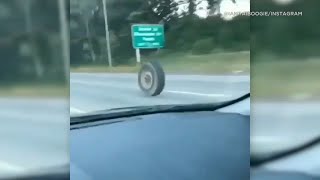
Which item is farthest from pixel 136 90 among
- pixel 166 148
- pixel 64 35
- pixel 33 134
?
pixel 33 134

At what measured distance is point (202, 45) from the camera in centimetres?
272

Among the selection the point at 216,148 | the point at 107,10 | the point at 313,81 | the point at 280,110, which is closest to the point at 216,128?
the point at 216,148

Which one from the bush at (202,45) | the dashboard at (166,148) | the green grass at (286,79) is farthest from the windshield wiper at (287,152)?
the bush at (202,45)

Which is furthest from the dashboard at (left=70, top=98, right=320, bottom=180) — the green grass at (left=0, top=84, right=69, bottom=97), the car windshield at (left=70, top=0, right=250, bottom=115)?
the green grass at (left=0, top=84, right=69, bottom=97)

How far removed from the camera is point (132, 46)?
2.63 m

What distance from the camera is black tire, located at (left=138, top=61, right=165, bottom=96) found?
266 cm

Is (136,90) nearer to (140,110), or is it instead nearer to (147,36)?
(140,110)

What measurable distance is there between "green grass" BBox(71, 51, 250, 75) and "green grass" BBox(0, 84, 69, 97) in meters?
0.37

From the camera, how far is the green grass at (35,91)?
8.42 feet

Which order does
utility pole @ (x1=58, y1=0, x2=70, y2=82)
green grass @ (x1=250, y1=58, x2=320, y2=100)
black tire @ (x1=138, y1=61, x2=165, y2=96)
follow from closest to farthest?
utility pole @ (x1=58, y1=0, x2=70, y2=82)
black tire @ (x1=138, y1=61, x2=165, y2=96)
green grass @ (x1=250, y1=58, x2=320, y2=100)

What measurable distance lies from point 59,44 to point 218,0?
0.93 metres

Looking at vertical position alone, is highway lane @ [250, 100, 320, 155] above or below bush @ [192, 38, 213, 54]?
below

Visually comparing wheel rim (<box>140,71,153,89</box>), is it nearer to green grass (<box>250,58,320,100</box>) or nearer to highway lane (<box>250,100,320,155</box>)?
green grass (<box>250,58,320,100</box>)

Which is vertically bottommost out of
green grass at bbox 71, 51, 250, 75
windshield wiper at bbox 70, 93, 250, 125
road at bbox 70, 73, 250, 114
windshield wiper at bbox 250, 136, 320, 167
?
windshield wiper at bbox 250, 136, 320, 167
